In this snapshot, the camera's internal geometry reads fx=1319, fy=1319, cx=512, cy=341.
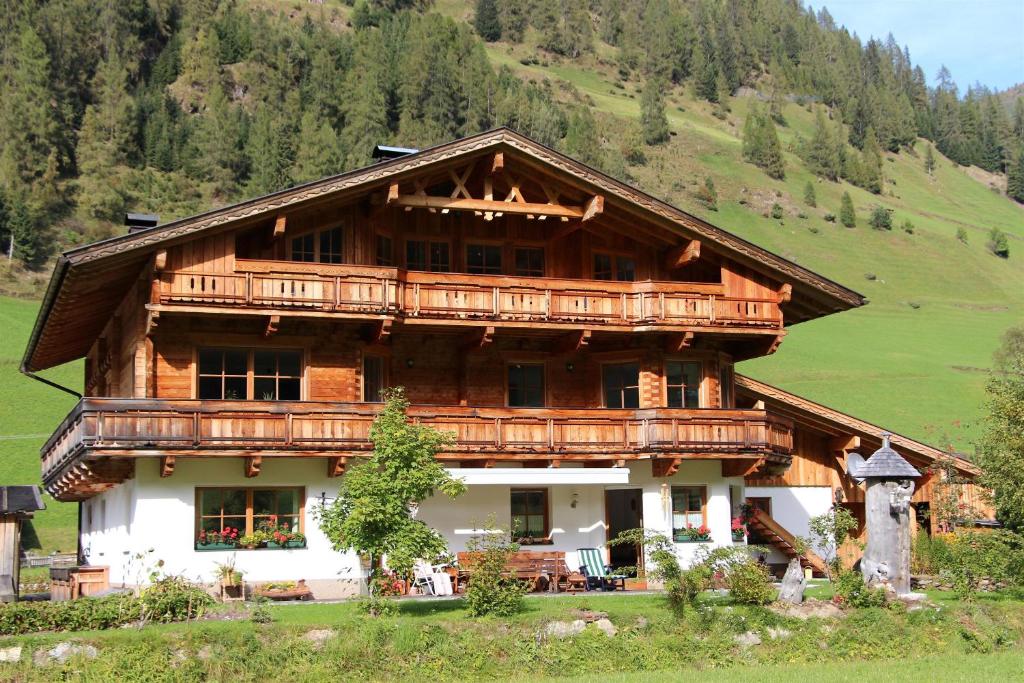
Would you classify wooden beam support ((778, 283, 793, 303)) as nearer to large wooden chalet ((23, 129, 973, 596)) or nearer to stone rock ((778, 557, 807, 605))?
large wooden chalet ((23, 129, 973, 596))

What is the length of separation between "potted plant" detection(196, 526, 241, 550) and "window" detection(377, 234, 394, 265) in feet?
25.2

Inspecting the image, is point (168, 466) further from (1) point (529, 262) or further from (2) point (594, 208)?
(2) point (594, 208)

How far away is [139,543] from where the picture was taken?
28.6 metres

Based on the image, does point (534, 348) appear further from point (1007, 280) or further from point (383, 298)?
point (1007, 280)

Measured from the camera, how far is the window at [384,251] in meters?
32.8

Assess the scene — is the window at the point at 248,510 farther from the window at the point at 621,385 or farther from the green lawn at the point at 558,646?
the window at the point at 621,385

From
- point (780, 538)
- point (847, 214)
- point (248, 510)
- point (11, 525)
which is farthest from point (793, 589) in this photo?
point (847, 214)

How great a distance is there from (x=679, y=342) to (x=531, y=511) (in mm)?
5690

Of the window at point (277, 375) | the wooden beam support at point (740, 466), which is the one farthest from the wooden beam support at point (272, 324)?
the wooden beam support at point (740, 466)

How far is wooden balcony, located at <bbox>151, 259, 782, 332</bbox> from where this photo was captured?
29.6 metres

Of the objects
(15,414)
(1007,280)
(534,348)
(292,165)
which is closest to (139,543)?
(534,348)

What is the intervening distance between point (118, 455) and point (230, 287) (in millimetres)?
4498

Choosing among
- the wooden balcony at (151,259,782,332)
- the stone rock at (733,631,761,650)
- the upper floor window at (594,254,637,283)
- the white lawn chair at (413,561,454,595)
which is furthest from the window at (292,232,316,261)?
the stone rock at (733,631,761,650)

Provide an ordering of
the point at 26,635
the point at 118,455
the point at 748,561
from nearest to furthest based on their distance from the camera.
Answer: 1. the point at 26,635
2. the point at 748,561
3. the point at 118,455
